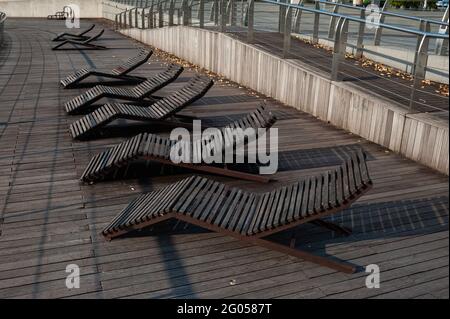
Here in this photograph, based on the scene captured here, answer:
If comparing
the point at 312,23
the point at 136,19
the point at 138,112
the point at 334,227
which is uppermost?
the point at 312,23

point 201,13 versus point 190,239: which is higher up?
point 201,13

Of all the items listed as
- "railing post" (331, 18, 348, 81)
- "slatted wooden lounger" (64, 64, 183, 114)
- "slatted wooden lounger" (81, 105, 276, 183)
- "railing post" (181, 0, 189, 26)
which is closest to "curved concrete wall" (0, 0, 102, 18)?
"railing post" (181, 0, 189, 26)

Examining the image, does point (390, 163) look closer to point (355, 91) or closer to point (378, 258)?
point (355, 91)

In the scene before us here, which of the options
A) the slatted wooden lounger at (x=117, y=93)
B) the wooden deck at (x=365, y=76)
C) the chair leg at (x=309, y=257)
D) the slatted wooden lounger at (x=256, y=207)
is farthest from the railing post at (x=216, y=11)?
the chair leg at (x=309, y=257)

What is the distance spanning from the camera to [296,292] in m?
3.93

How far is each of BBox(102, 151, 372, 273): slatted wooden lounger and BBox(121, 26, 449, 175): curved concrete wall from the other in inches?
89.1

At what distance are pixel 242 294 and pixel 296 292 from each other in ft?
1.36

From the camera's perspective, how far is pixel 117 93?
945 cm

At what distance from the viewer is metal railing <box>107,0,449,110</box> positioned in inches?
329

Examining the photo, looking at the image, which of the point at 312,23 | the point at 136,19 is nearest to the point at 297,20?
the point at 312,23

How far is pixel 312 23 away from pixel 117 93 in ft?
26.0

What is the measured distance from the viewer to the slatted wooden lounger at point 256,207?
13.8 feet

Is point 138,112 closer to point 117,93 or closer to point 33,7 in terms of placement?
point 117,93
